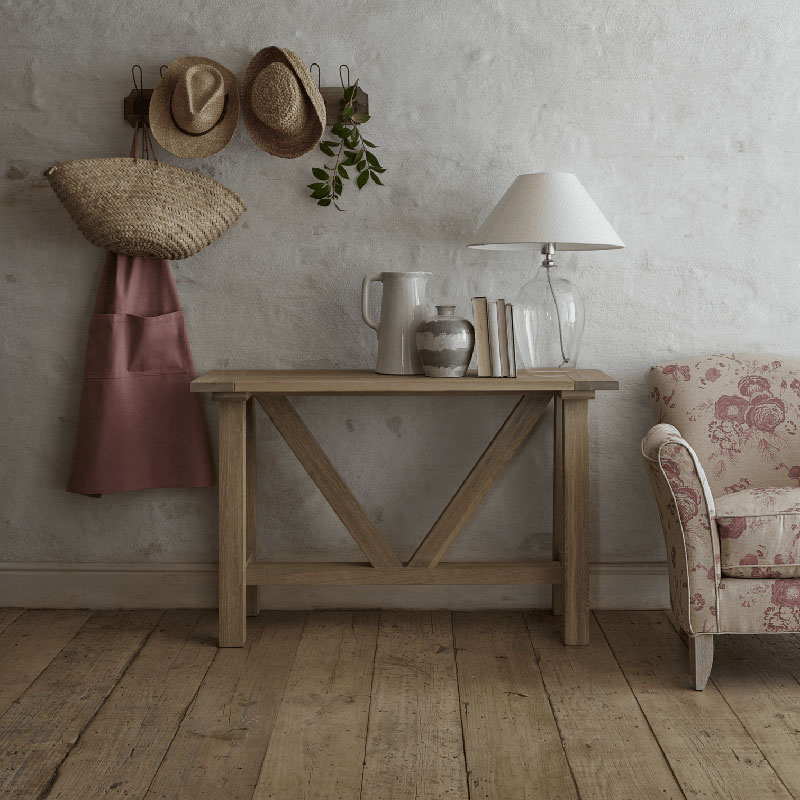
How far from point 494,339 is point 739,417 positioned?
0.75 metres

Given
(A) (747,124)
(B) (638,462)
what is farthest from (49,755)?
(A) (747,124)

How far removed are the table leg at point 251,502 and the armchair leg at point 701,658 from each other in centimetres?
128

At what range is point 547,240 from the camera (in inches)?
92.2

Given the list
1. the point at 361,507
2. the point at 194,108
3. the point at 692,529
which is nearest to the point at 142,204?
the point at 194,108

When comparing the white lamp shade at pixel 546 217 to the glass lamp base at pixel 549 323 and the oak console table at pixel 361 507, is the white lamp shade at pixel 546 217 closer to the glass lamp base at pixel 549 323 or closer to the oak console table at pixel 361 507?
the glass lamp base at pixel 549 323

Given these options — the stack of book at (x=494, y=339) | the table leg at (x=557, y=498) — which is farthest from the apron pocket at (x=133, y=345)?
the table leg at (x=557, y=498)

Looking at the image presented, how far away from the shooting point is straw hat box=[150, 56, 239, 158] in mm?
2520

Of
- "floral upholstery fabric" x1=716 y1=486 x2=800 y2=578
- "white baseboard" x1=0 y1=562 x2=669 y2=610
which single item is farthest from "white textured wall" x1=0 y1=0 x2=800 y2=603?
"floral upholstery fabric" x1=716 y1=486 x2=800 y2=578

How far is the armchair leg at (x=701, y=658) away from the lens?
7.02 feet

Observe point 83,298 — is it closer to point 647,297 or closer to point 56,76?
point 56,76

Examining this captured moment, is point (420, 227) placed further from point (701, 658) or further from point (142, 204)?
point (701, 658)

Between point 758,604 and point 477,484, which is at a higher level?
point 477,484

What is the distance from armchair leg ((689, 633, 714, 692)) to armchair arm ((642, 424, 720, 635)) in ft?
0.12

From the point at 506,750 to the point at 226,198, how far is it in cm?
169
